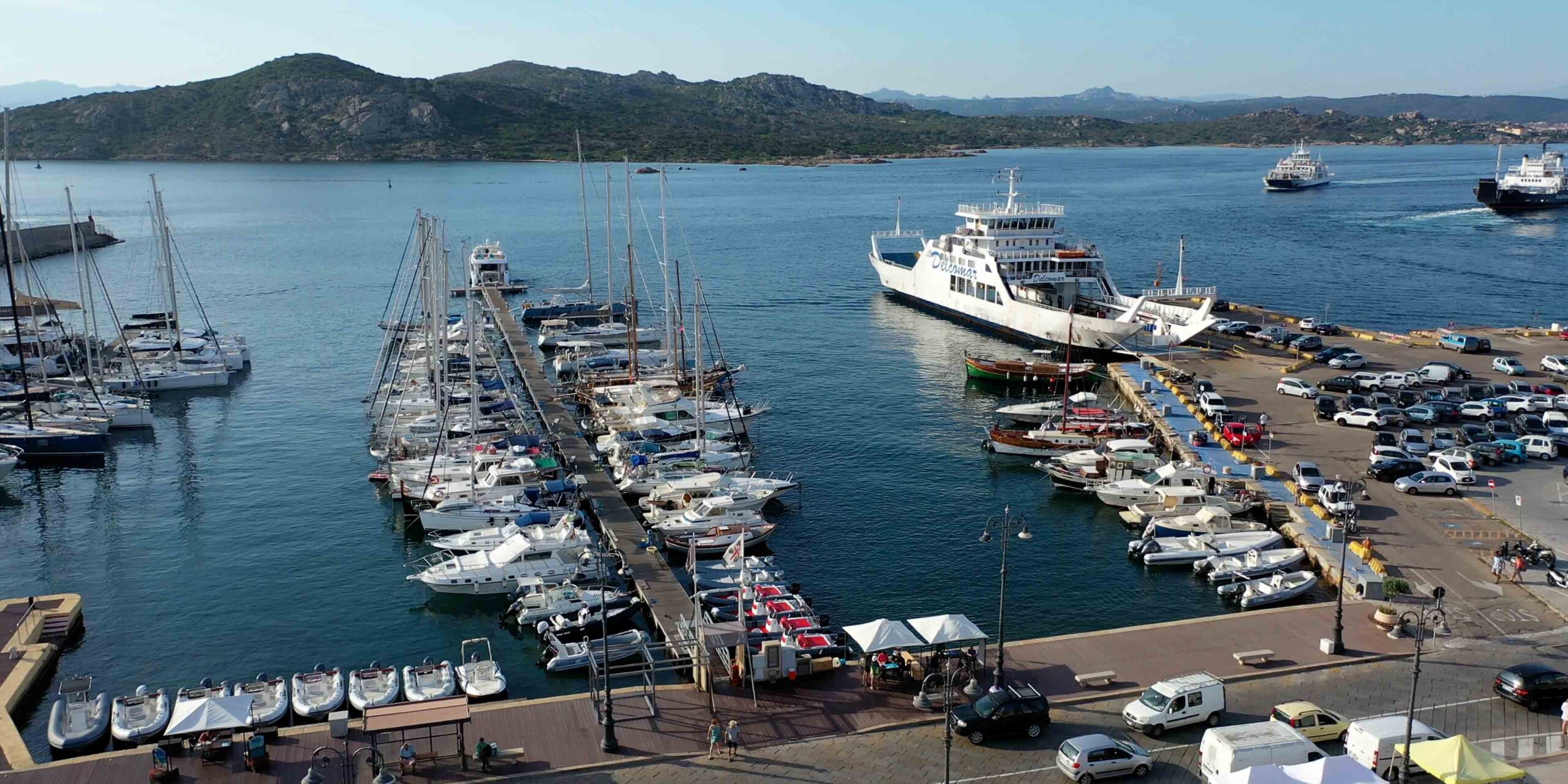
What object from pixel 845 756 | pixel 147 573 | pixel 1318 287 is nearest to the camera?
pixel 845 756

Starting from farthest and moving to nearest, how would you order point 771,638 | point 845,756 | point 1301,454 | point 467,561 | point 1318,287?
point 1318,287 → point 1301,454 → point 467,561 → point 771,638 → point 845,756

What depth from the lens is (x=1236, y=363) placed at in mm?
63562

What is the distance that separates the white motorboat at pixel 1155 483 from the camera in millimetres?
43000

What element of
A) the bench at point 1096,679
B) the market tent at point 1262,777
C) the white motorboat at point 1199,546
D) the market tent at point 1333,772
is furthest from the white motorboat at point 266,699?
the white motorboat at point 1199,546

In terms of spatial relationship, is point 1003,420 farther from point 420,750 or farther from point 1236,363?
point 420,750

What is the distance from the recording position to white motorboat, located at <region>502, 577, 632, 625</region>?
34250mm

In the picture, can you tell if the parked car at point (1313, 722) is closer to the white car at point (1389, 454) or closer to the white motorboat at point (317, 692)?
→ the white motorboat at point (317, 692)

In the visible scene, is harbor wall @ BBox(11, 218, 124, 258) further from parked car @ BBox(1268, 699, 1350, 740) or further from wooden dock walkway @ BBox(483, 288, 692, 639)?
parked car @ BBox(1268, 699, 1350, 740)

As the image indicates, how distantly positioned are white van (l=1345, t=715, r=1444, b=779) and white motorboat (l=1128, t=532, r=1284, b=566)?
14.9 meters

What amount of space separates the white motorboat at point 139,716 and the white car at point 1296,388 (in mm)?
48800

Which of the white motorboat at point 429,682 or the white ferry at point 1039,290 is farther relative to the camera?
the white ferry at point 1039,290

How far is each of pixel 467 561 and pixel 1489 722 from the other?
92.0 ft

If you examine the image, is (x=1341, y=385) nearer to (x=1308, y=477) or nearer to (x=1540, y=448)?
(x=1540, y=448)

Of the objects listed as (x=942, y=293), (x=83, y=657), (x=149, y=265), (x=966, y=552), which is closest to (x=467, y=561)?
(x=83, y=657)
